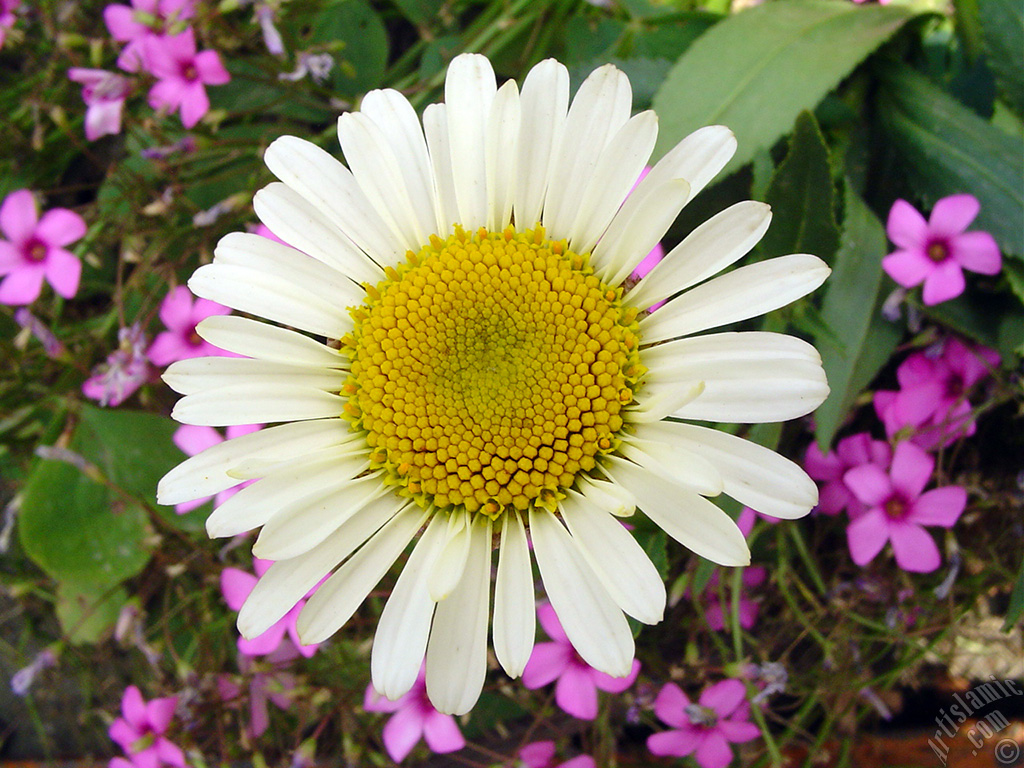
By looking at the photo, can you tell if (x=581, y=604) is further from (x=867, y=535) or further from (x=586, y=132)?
(x=867, y=535)

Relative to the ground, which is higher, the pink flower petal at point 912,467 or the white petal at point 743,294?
the white petal at point 743,294

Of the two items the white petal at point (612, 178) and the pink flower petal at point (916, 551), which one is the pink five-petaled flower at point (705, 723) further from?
the white petal at point (612, 178)

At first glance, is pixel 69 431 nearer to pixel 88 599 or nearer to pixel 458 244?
pixel 88 599

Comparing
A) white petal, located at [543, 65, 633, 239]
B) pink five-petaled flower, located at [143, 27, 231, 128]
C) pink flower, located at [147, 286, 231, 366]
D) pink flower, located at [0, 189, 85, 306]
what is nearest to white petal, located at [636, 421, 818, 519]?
white petal, located at [543, 65, 633, 239]

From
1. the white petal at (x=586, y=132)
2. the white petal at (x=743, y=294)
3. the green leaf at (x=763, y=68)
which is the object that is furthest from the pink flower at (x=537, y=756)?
the green leaf at (x=763, y=68)

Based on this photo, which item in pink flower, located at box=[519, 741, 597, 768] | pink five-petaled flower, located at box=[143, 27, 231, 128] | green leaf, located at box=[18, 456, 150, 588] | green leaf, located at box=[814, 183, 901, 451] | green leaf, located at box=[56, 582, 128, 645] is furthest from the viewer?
green leaf, located at box=[56, 582, 128, 645]

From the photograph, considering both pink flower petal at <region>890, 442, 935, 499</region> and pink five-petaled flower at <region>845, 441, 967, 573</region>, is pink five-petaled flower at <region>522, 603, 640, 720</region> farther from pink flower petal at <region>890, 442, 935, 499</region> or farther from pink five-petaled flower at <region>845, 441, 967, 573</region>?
pink flower petal at <region>890, 442, 935, 499</region>
